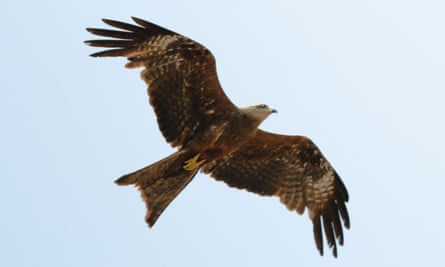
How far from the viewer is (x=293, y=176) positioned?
13641 millimetres

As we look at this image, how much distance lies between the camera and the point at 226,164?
1332 centimetres

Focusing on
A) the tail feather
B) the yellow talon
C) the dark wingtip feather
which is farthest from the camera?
the dark wingtip feather

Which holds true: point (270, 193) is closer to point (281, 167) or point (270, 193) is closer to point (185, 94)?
point (281, 167)

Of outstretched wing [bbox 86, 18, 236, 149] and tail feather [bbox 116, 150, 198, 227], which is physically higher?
outstretched wing [bbox 86, 18, 236, 149]

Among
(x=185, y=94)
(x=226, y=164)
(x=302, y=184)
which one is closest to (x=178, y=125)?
(x=185, y=94)

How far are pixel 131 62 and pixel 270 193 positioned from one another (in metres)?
3.26

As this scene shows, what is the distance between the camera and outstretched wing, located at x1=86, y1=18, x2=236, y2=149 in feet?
39.1

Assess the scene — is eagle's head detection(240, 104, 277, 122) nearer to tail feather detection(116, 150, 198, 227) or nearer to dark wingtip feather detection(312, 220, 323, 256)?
tail feather detection(116, 150, 198, 227)

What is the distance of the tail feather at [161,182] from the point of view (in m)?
11.9

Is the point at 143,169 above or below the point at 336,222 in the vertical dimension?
above

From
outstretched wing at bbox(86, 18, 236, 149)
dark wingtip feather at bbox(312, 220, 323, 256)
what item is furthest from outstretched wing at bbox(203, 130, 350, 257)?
outstretched wing at bbox(86, 18, 236, 149)

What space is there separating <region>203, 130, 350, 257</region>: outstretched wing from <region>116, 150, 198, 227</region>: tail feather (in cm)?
107

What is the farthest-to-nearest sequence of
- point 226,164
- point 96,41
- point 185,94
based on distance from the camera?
point 226,164 → point 185,94 → point 96,41

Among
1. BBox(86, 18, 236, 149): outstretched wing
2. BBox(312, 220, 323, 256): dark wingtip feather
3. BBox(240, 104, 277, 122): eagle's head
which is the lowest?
BBox(312, 220, 323, 256): dark wingtip feather
